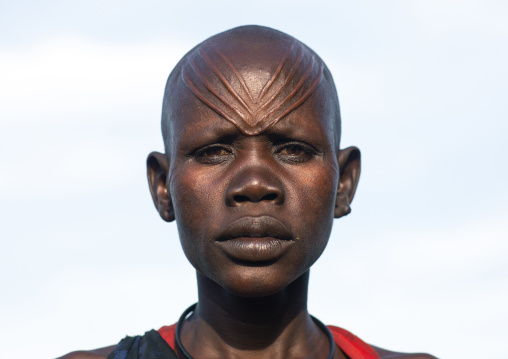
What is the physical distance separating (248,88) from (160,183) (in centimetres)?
106

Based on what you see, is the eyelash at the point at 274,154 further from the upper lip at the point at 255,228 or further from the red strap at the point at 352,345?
the red strap at the point at 352,345

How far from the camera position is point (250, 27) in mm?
6512

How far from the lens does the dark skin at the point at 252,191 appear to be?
5809 millimetres

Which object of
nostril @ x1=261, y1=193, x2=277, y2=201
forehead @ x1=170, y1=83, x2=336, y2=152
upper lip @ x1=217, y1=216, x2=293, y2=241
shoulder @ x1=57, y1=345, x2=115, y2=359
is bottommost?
shoulder @ x1=57, y1=345, x2=115, y2=359

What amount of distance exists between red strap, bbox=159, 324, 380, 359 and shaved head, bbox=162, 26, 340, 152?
1271 millimetres

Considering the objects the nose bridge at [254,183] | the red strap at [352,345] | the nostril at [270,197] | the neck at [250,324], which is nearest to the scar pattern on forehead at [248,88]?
the nose bridge at [254,183]

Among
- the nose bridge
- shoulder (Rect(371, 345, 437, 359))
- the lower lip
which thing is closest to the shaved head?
the nose bridge

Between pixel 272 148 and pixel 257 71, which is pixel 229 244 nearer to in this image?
pixel 272 148

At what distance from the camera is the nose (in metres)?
5.76

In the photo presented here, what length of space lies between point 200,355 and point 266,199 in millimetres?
1205

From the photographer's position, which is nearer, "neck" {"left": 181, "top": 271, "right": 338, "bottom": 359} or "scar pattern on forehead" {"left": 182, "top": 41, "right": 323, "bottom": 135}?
"scar pattern on forehead" {"left": 182, "top": 41, "right": 323, "bottom": 135}

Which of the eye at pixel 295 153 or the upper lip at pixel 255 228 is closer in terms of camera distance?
the upper lip at pixel 255 228

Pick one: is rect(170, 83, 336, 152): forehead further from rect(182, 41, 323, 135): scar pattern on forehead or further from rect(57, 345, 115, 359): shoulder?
rect(57, 345, 115, 359): shoulder

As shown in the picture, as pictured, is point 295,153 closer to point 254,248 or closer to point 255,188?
point 255,188
